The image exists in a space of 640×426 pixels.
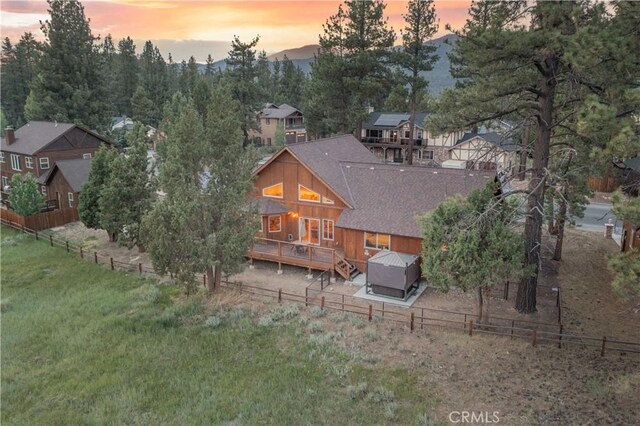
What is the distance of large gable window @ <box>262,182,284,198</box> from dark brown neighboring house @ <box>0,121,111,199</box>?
21429mm

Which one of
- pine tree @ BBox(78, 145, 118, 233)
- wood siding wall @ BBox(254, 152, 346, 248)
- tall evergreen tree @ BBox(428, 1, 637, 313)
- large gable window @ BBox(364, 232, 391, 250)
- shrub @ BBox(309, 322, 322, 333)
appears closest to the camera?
tall evergreen tree @ BBox(428, 1, 637, 313)

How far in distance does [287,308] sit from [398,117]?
41.6 m

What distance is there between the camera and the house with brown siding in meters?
21.6

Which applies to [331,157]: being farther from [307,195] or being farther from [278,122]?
[278,122]

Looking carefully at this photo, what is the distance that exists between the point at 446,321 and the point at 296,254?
9.18 metres

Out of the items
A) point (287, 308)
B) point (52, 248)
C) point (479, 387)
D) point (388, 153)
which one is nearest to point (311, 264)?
point (287, 308)

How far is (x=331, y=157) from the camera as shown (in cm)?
2677

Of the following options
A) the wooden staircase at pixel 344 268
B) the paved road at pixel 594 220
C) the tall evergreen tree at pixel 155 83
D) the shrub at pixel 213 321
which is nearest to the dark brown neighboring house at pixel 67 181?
the shrub at pixel 213 321

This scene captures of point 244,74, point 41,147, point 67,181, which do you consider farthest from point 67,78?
point 67,181

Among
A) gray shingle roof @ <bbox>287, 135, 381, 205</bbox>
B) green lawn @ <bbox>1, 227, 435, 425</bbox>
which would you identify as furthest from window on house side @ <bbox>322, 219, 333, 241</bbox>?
green lawn @ <bbox>1, 227, 435, 425</bbox>

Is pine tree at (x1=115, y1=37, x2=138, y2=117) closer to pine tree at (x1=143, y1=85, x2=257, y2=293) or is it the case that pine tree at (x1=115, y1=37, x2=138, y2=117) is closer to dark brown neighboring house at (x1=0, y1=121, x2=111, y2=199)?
dark brown neighboring house at (x1=0, y1=121, x2=111, y2=199)

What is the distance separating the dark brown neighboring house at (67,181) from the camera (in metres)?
34.4

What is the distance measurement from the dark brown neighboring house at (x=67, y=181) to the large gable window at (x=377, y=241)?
23.0m

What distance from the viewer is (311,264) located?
886 inches
